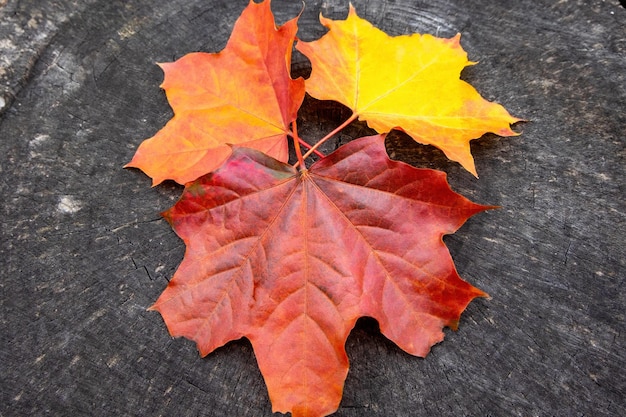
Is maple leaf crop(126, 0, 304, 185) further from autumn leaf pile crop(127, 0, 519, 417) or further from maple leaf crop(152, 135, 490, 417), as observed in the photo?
maple leaf crop(152, 135, 490, 417)

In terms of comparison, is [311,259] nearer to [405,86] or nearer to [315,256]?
[315,256]

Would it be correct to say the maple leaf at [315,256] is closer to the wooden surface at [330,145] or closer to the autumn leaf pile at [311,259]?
the autumn leaf pile at [311,259]

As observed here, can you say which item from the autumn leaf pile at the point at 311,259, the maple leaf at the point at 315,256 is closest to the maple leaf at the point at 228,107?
the autumn leaf pile at the point at 311,259

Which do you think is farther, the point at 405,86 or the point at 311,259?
the point at 405,86

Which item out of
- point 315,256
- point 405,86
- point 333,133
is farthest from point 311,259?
point 405,86

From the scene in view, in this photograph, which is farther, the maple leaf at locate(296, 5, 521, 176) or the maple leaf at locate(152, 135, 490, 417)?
the maple leaf at locate(296, 5, 521, 176)

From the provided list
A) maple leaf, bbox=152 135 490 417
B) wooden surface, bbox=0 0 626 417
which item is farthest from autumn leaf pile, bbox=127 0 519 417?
wooden surface, bbox=0 0 626 417
